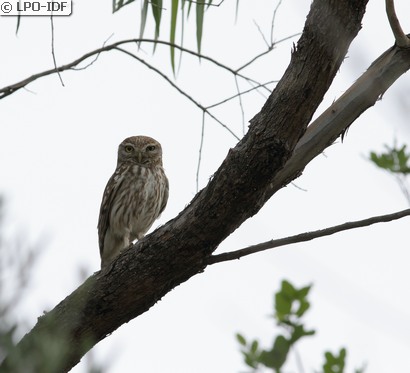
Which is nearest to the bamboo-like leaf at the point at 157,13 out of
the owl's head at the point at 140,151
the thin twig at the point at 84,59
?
the thin twig at the point at 84,59

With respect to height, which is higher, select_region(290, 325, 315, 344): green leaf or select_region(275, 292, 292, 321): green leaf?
select_region(275, 292, 292, 321): green leaf

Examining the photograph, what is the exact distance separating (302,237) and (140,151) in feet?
15.4

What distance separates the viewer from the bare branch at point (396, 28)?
12.2ft

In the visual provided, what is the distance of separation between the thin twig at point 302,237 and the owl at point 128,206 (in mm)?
3509

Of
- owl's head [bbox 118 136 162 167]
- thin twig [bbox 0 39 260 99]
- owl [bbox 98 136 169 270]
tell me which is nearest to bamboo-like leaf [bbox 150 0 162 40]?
thin twig [bbox 0 39 260 99]

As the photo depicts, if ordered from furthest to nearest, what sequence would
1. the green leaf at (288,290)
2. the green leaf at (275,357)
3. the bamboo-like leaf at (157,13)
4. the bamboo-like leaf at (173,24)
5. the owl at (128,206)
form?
the owl at (128,206), the bamboo-like leaf at (157,13), the bamboo-like leaf at (173,24), the green leaf at (288,290), the green leaf at (275,357)

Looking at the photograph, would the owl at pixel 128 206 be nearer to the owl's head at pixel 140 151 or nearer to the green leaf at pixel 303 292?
the owl's head at pixel 140 151

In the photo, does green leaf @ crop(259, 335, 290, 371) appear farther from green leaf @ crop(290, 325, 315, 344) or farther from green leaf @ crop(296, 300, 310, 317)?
green leaf @ crop(296, 300, 310, 317)

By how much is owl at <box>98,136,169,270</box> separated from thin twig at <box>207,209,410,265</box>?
3.51 m

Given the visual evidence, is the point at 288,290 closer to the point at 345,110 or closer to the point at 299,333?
the point at 299,333

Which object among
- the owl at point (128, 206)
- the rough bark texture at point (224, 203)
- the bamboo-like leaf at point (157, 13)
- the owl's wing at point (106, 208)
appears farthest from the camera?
the owl's wing at point (106, 208)

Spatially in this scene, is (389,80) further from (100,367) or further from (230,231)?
(100,367)

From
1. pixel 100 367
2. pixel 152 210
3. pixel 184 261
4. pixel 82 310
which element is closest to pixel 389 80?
pixel 184 261

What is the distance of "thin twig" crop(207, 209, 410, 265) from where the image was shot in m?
3.88
